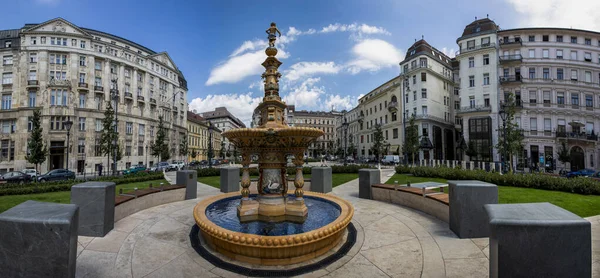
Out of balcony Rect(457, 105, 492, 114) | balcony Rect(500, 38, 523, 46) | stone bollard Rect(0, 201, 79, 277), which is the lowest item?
stone bollard Rect(0, 201, 79, 277)

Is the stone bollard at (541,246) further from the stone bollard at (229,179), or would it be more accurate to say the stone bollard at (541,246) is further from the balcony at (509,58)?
the balcony at (509,58)

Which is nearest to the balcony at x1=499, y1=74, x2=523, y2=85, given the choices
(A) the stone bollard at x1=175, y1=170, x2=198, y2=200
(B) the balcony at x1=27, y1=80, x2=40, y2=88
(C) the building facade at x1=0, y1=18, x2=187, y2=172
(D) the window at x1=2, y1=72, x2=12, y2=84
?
(A) the stone bollard at x1=175, y1=170, x2=198, y2=200

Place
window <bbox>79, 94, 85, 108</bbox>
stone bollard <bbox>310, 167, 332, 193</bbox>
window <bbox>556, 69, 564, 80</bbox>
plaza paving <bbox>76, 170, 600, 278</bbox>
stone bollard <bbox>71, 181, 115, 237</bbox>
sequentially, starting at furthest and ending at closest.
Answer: window <bbox>79, 94, 85, 108</bbox>, window <bbox>556, 69, 564, 80</bbox>, stone bollard <bbox>310, 167, 332, 193</bbox>, stone bollard <bbox>71, 181, 115, 237</bbox>, plaza paving <bbox>76, 170, 600, 278</bbox>

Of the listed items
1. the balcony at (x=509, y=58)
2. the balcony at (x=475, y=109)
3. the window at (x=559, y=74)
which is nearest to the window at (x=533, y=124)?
the balcony at (x=475, y=109)

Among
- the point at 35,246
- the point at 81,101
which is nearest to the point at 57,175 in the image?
the point at 81,101

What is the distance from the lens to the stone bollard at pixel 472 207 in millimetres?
6375

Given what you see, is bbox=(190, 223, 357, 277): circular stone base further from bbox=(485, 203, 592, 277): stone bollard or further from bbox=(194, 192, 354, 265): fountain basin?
bbox=(485, 203, 592, 277): stone bollard

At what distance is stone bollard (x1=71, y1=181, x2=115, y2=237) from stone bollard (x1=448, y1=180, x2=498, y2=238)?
30.6 ft

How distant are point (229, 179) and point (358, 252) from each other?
32.8ft

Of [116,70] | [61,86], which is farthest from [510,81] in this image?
[61,86]

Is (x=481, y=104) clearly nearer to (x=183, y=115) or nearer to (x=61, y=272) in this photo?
(x=61, y=272)

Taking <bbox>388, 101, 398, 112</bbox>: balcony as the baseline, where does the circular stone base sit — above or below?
below

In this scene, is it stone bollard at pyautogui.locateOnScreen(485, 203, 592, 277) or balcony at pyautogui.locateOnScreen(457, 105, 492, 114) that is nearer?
stone bollard at pyautogui.locateOnScreen(485, 203, 592, 277)

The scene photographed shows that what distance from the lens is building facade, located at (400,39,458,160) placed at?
47375 millimetres
